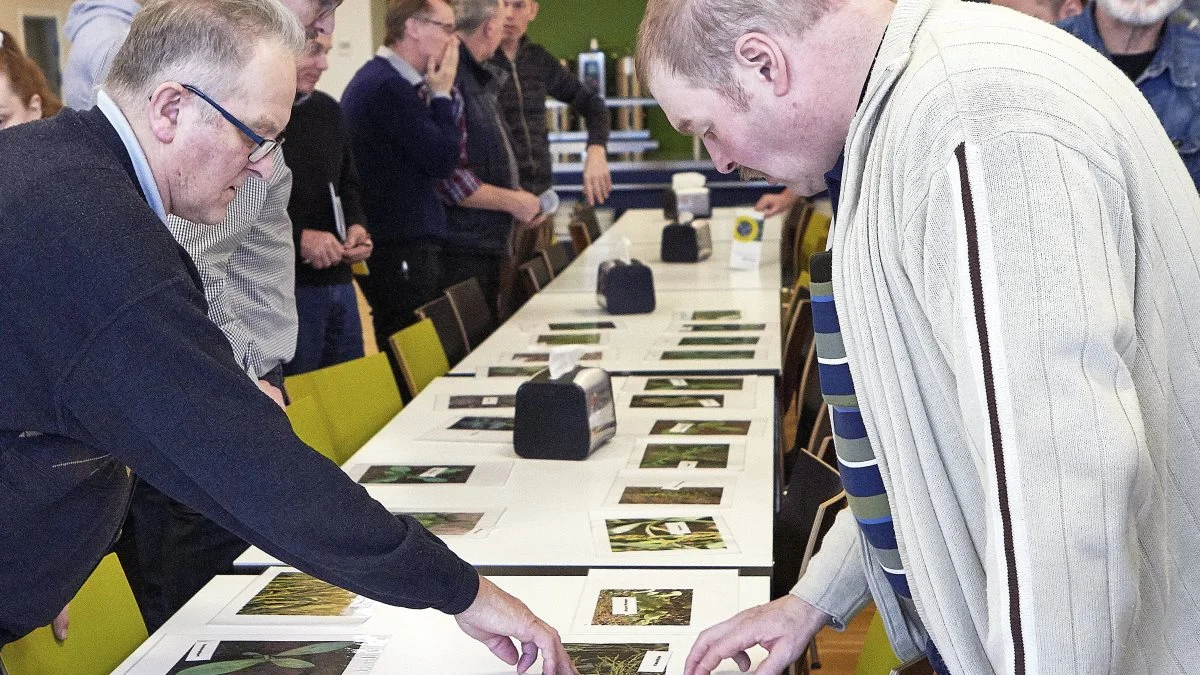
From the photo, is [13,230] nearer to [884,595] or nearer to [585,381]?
[884,595]

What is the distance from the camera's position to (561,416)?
2.77 meters

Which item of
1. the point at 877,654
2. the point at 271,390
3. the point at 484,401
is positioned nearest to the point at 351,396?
the point at 484,401

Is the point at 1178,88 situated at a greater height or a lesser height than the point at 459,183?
greater

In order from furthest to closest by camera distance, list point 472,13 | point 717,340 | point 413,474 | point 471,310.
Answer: point 472,13
point 471,310
point 717,340
point 413,474

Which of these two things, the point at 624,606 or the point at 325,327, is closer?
the point at 624,606

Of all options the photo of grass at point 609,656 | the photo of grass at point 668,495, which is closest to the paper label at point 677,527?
the photo of grass at point 668,495

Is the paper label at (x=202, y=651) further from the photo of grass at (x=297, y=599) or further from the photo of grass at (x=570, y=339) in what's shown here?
the photo of grass at (x=570, y=339)

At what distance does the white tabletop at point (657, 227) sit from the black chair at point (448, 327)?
243 centimetres

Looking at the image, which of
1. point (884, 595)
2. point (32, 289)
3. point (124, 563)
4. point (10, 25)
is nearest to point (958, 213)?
point (884, 595)

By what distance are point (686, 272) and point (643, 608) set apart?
3.93 metres

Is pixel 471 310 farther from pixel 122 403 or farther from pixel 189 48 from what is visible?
pixel 122 403

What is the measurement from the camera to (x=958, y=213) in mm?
1077

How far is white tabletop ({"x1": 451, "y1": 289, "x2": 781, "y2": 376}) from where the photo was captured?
12.5 ft

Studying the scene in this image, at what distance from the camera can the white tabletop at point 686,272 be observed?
5.37m
